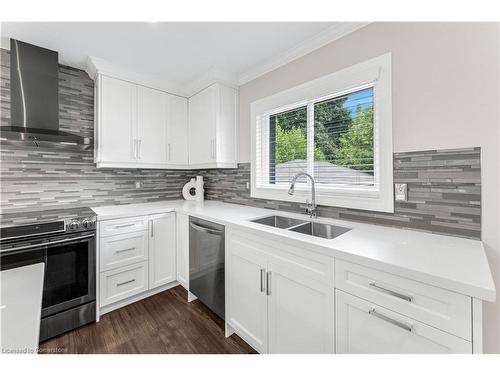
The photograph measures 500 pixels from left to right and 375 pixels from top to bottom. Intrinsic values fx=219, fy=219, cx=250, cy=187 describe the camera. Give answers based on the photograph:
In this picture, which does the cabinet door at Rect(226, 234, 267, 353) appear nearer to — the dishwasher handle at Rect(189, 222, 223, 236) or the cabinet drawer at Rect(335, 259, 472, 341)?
the dishwasher handle at Rect(189, 222, 223, 236)

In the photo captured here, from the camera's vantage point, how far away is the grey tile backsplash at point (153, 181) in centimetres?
121

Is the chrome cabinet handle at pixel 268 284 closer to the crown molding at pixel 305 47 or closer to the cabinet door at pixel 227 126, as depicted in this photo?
the cabinet door at pixel 227 126

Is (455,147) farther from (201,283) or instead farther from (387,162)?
(201,283)

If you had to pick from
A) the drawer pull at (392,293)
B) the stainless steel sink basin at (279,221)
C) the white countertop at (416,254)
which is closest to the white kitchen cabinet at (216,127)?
the stainless steel sink basin at (279,221)

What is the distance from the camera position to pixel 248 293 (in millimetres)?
1567

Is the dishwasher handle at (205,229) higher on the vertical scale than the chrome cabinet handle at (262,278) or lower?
higher

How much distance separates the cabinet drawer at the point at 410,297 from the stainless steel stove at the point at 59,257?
1.95 m

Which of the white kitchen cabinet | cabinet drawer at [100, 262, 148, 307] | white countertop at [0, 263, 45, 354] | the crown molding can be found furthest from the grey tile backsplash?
white countertop at [0, 263, 45, 354]

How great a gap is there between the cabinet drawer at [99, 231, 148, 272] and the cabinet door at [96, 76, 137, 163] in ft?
2.69

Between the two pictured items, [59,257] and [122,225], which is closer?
[59,257]

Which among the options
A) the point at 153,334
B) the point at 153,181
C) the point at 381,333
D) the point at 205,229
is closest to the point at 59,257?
the point at 153,334

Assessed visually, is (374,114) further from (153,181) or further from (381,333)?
(153,181)

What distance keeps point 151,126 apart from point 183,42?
1.05 metres
